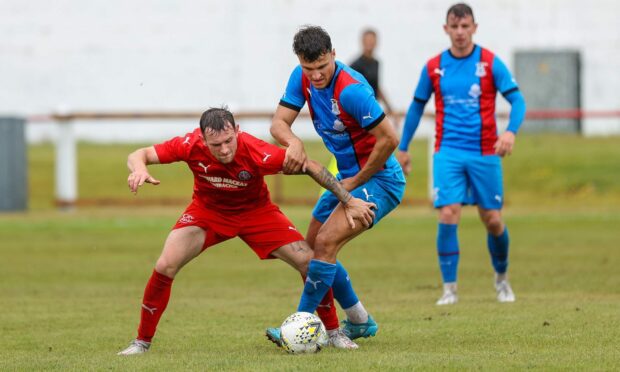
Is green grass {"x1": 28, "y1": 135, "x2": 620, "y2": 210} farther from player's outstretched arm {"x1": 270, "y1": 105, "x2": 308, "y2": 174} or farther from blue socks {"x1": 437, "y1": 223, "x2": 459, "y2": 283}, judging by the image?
player's outstretched arm {"x1": 270, "y1": 105, "x2": 308, "y2": 174}

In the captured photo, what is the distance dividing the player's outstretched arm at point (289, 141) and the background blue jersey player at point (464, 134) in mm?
2408

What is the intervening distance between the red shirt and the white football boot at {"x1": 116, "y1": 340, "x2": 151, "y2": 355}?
3.63 ft

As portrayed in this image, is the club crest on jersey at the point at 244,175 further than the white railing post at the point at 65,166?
No

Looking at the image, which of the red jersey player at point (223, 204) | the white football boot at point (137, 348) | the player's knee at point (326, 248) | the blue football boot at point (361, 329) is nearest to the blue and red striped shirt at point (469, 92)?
the blue football boot at point (361, 329)

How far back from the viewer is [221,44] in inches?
1185

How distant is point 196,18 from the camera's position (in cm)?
2991

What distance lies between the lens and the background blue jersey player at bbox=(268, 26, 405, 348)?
311 inches

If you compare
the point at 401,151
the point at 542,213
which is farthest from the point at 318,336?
the point at 542,213

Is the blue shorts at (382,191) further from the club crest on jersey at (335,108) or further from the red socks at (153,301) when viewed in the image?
the red socks at (153,301)

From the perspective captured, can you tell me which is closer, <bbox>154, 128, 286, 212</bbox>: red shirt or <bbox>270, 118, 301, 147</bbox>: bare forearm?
<bbox>154, 128, 286, 212</bbox>: red shirt

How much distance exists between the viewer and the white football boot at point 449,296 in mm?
10539

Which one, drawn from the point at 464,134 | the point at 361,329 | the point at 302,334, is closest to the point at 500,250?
the point at 464,134

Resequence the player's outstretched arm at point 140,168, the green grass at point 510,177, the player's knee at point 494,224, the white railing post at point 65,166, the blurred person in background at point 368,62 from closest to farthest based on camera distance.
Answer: the player's outstretched arm at point 140,168 → the player's knee at point 494,224 → the blurred person in background at point 368,62 → the white railing post at point 65,166 → the green grass at point 510,177

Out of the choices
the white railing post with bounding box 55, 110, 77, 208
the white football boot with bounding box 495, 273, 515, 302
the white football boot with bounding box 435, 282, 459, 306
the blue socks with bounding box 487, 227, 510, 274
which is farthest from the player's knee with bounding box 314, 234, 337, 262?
the white railing post with bounding box 55, 110, 77, 208
